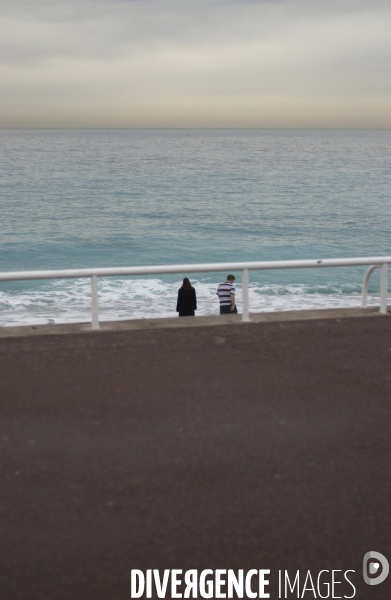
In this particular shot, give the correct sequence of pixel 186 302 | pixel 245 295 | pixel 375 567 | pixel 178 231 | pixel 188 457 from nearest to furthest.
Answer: pixel 375 567, pixel 188 457, pixel 245 295, pixel 186 302, pixel 178 231

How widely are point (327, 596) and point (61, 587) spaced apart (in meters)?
1.32

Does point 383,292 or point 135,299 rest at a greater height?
point 383,292

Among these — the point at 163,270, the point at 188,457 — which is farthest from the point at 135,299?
the point at 188,457

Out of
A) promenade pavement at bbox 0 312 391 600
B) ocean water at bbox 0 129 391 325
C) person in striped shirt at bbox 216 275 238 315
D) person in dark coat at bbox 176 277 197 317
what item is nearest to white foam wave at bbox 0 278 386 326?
ocean water at bbox 0 129 391 325

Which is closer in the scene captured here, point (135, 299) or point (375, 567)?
point (375, 567)

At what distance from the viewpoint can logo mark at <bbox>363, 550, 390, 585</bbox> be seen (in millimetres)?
3357

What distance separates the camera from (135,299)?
2373 centimetres

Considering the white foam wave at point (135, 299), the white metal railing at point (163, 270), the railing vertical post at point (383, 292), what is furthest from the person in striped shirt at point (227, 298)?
the white foam wave at point (135, 299)

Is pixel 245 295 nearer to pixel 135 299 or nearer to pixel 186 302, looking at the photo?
pixel 186 302

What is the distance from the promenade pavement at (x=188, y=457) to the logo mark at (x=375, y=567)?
0.04 meters

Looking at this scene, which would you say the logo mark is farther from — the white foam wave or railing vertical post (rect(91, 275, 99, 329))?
the white foam wave

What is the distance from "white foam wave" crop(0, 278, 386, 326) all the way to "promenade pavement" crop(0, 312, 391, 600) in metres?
13.6

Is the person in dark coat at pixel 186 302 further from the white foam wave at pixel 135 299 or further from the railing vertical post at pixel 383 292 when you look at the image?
the white foam wave at pixel 135 299

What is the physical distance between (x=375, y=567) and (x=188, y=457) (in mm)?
1513
